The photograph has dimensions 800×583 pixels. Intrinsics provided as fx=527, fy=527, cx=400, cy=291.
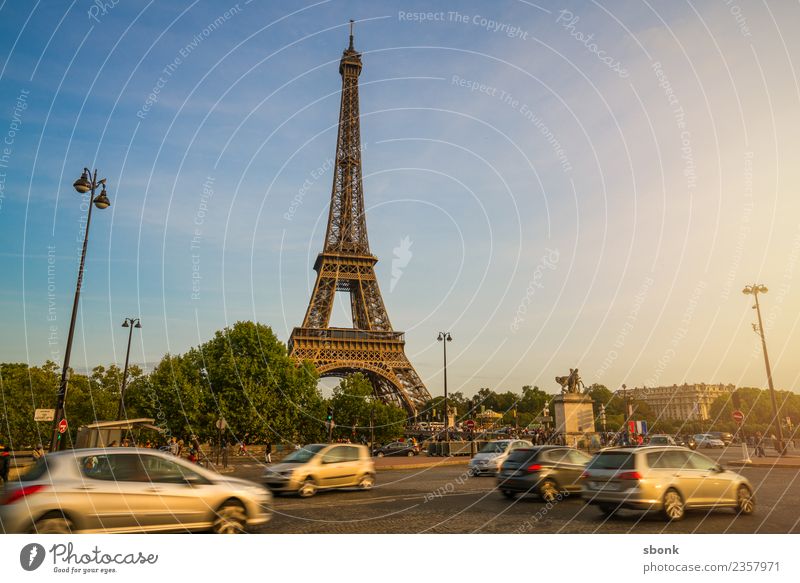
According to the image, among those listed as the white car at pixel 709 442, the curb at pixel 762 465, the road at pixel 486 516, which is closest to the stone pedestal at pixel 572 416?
the curb at pixel 762 465

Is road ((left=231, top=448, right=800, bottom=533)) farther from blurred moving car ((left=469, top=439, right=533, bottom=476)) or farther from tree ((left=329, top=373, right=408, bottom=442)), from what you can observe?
tree ((left=329, top=373, right=408, bottom=442))

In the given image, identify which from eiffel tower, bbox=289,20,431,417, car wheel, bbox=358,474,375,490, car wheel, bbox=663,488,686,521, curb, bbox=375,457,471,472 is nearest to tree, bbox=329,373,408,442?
eiffel tower, bbox=289,20,431,417

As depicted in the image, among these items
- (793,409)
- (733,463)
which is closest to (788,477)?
(733,463)

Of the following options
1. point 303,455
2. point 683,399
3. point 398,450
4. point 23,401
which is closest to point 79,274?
point 303,455

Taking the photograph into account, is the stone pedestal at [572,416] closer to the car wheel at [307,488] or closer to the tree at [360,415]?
the car wheel at [307,488]

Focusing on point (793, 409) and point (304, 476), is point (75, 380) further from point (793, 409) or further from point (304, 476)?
point (793, 409)

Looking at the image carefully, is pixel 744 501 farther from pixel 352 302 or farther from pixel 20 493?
pixel 352 302
